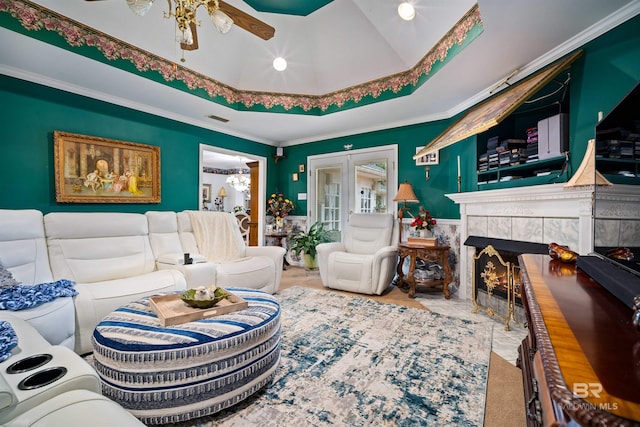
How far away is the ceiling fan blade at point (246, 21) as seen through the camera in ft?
6.15

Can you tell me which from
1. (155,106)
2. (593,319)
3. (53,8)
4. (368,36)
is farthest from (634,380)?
(155,106)

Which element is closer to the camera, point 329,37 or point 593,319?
point 593,319

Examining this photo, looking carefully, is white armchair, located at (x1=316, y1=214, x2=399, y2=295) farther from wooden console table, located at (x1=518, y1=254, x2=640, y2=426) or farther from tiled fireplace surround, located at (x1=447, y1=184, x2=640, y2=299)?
wooden console table, located at (x1=518, y1=254, x2=640, y2=426)

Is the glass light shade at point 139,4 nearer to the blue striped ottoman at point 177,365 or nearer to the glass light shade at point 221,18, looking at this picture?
the glass light shade at point 221,18

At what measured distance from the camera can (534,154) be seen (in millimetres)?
2568

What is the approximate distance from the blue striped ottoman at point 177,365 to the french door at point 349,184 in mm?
3353

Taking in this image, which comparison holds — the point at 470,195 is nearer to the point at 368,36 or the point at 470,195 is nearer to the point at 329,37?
the point at 368,36

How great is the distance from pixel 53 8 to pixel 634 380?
3.71 meters

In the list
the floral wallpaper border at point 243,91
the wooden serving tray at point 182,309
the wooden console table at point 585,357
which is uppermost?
the floral wallpaper border at point 243,91

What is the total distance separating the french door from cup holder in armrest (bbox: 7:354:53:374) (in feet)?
13.0

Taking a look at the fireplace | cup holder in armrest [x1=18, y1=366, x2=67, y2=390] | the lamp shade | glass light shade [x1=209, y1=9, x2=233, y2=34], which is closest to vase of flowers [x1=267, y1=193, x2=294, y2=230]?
the lamp shade

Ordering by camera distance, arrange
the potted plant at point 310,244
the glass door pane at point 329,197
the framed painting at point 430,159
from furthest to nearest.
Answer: the glass door pane at point 329,197 < the potted plant at point 310,244 < the framed painting at point 430,159

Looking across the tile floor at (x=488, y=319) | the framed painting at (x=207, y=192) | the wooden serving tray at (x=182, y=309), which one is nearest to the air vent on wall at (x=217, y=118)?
the wooden serving tray at (x=182, y=309)

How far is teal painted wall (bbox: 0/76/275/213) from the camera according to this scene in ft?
8.79
